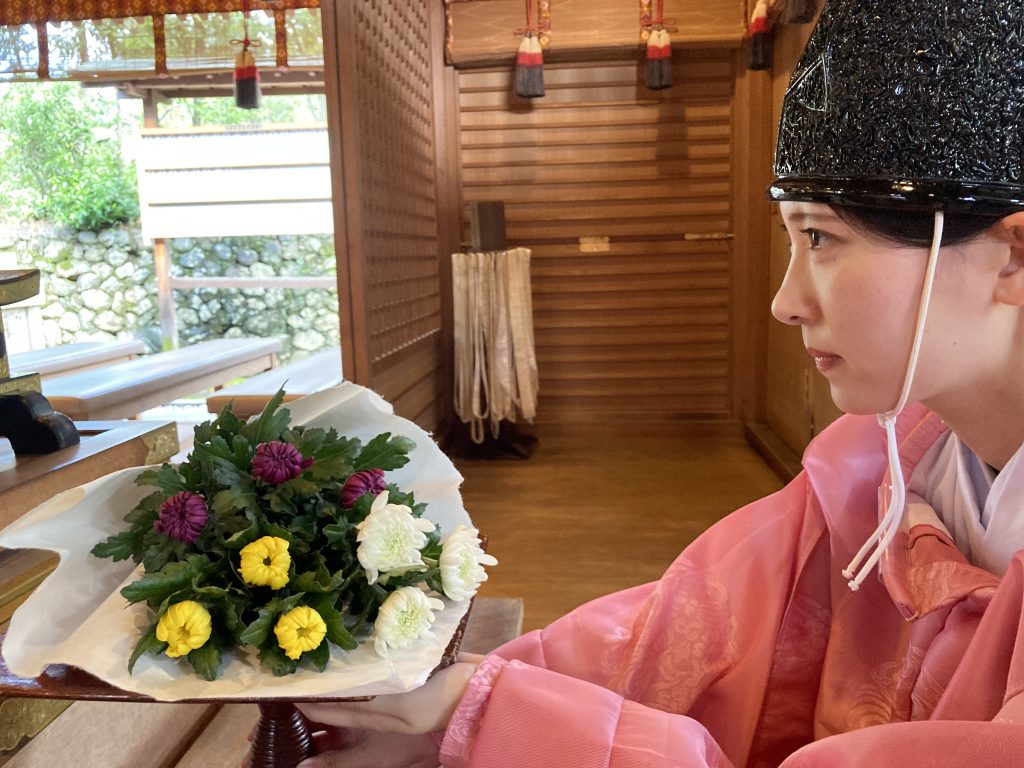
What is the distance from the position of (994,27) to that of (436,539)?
0.59 m

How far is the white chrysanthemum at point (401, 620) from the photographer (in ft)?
1.92

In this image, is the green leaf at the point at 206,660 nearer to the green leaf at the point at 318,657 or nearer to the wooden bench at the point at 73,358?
the green leaf at the point at 318,657

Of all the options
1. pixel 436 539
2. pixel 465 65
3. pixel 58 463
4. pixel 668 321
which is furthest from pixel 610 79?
pixel 436 539

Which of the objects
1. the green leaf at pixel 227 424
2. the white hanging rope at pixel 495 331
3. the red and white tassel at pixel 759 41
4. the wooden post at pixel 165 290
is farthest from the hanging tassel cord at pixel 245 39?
the green leaf at pixel 227 424

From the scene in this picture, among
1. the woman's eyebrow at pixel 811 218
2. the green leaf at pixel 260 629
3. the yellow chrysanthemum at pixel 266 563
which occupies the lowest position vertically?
the green leaf at pixel 260 629

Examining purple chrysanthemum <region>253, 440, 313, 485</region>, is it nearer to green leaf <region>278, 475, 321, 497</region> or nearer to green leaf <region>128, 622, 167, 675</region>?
green leaf <region>278, 475, 321, 497</region>

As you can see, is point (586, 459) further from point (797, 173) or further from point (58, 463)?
point (797, 173)

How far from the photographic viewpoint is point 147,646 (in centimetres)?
57

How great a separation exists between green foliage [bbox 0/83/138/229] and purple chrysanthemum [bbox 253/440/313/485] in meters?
8.90

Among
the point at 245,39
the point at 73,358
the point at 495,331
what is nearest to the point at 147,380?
the point at 73,358

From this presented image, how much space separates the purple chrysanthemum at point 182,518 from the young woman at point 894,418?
0.19 meters

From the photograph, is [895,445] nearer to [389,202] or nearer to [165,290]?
[389,202]

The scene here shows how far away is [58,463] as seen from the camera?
3.67 feet

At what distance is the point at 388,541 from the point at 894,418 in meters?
0.48
